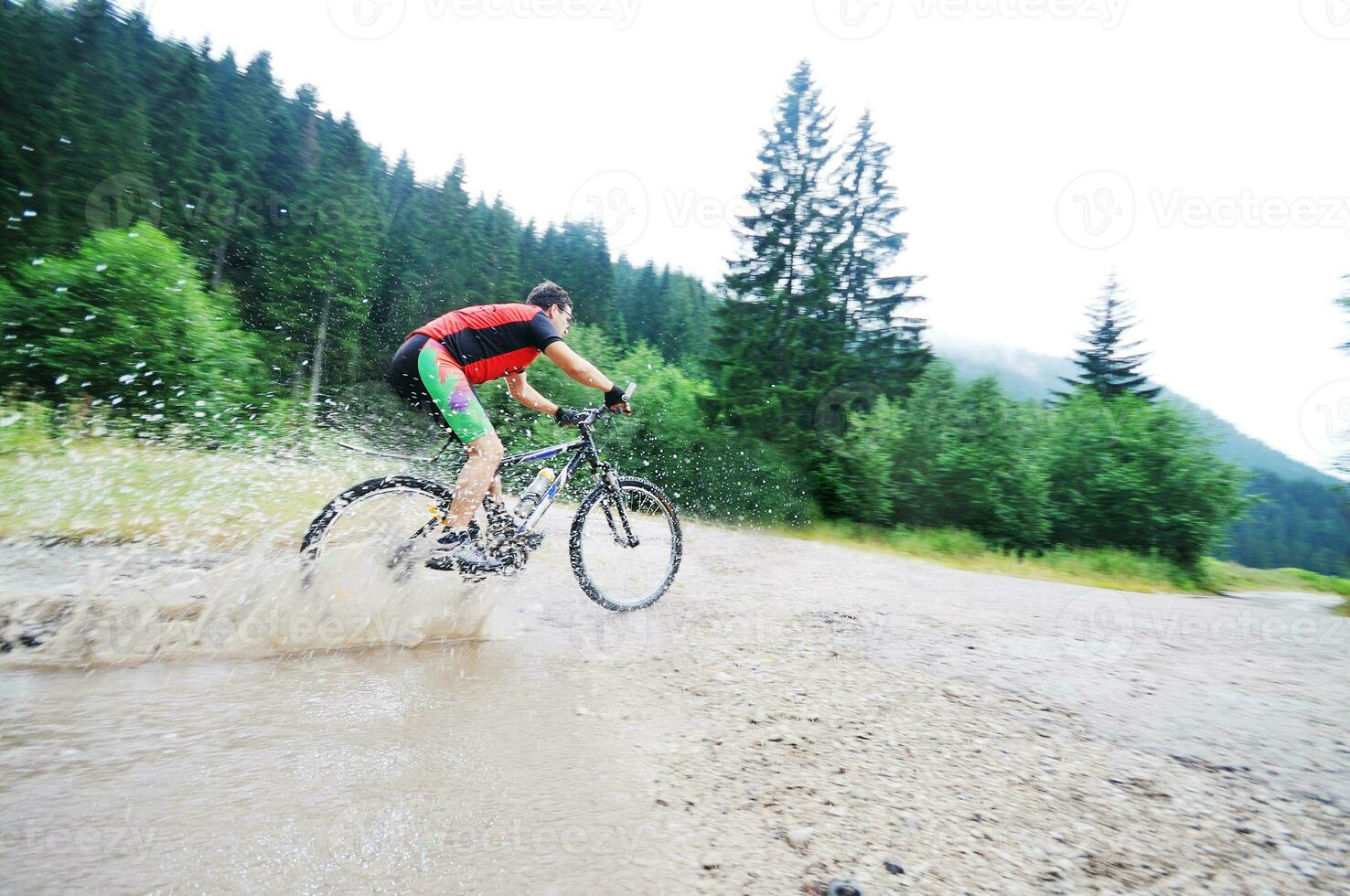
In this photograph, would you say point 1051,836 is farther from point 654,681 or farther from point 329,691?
point 329,691

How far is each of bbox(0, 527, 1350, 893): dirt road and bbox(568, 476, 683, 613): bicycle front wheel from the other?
32 cm

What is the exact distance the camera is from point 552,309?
14.5 ft

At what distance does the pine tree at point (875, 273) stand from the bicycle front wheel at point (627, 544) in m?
21.0

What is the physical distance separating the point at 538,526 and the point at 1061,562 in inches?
607

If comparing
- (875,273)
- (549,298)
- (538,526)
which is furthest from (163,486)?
(875,273)

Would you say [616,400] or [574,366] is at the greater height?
[574,366]

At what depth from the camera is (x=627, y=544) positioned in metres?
4.96

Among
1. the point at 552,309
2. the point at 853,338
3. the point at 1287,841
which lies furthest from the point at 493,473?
the point at 853,338

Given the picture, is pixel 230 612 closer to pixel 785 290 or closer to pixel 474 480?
pixel 474 480

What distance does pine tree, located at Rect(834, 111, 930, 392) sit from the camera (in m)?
24.4

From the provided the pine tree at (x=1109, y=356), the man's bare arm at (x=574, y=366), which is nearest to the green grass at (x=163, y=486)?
the man's bare arm at (x=574, y=366)

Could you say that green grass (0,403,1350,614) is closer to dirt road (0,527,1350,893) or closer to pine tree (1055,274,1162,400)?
dirt road (0,527,1350,893)

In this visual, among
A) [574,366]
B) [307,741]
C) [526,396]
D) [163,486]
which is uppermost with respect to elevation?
[574,366]

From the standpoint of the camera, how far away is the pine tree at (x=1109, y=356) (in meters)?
34.6
